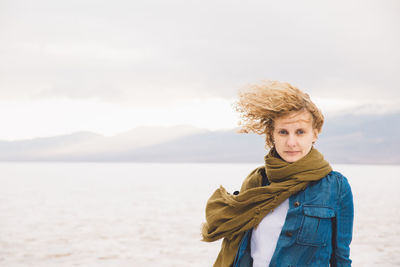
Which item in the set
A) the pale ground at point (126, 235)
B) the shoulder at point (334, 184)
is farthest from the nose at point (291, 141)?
the pale ground at point (126, 235)

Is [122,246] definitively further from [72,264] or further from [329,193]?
[329,193]

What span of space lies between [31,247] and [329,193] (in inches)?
272

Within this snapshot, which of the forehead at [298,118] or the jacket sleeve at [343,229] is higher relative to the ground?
the forehead at [298,118]

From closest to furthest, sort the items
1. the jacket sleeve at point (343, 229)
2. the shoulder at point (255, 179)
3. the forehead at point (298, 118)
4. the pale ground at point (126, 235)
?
the jacket sleeve at point (343, 229) → the forehead at point (298, 118) → the shoulder at point (255, 179) → the pale ground at point (126, 235)

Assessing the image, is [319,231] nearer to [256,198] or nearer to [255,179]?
[256,198]

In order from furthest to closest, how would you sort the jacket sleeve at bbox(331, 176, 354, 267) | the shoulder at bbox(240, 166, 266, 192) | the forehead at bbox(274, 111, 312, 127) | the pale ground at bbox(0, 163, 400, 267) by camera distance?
the pale ground at bbox(0, 163, 400, 267) → the shoulder at bbox(240, 166, 266, 192) → the forehead at bbox(274, 111, 312, 127) → the jacket sleeve at bbox(331, 176, 354, 267)

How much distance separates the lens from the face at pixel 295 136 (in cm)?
212

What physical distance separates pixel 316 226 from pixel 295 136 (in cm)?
44

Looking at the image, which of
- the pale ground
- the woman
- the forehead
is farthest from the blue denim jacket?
the pale ground

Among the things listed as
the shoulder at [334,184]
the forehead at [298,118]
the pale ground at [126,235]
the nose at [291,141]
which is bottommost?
the pale ground at [126,235]

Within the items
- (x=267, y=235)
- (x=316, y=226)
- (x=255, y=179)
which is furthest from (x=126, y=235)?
(x=316, y=226)

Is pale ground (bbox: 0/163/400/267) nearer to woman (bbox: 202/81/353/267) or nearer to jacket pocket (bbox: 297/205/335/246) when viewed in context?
woman (bbox: 202/81/353/267)

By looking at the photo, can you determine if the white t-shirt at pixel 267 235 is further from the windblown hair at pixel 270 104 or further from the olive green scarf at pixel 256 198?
the windblown hair at pixel 270 104

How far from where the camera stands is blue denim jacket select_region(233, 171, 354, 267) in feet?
6.65
